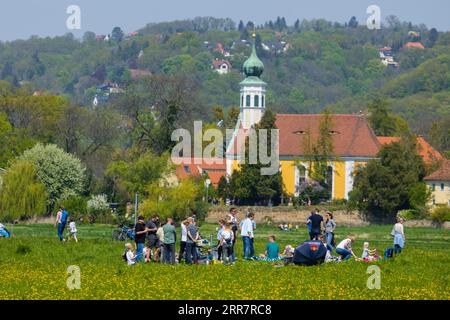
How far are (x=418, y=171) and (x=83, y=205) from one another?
79.6 ft

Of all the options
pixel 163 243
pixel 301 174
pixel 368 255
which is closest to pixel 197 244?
pixel 163 243

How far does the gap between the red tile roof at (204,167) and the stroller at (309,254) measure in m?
69.4

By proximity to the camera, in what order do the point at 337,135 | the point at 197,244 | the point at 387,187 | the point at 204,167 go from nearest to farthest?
the point at 197,244 < the point at 387,187 < the point at 337,135 < the point at 204,167

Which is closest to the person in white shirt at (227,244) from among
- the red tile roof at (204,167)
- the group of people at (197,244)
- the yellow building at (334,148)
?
the group of people at (197,244)

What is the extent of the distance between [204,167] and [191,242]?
8486 centimetres

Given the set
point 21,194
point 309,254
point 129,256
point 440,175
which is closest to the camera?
point 309,254

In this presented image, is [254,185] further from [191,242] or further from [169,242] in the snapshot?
[169,242]

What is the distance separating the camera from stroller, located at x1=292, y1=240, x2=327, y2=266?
35.7 metres

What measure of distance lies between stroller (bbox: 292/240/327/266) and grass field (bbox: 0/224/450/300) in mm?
399

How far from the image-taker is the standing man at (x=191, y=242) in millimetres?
37125

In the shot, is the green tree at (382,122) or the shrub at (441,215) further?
the green tree at (382,122)

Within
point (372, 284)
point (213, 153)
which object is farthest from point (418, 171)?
point (372, 284)

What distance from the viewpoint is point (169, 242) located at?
3722cm

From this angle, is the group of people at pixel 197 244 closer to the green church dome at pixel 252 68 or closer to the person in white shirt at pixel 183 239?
the person in white shirt at pixel 183 239
